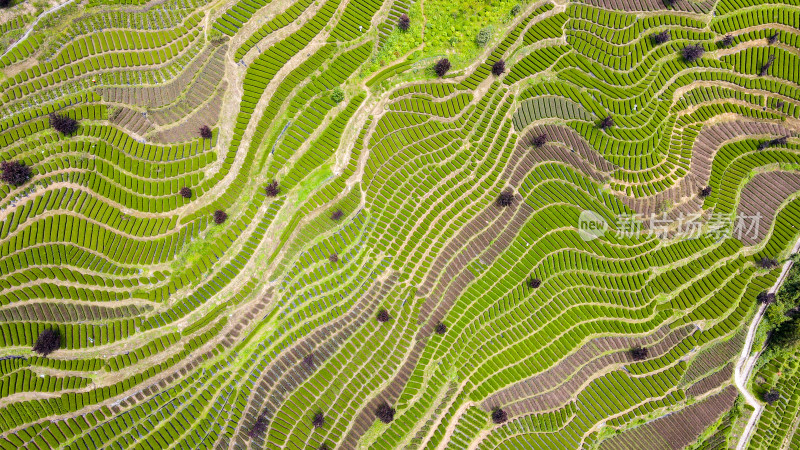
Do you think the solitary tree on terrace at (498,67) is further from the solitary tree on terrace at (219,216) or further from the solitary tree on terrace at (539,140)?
the solitary tree on terrace at (219,216)

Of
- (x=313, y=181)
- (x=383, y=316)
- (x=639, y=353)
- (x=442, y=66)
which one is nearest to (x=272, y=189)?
(x=313, y=181)

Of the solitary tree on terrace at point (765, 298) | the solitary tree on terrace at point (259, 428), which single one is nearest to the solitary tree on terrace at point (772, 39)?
the solitary tree on terrace at point (765, 298)

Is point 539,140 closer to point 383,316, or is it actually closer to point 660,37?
point 660,37

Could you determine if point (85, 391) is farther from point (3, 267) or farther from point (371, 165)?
point (371, 165)

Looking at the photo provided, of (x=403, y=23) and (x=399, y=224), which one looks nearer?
(x=399, y=224)

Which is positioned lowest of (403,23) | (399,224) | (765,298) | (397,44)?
(765,298)

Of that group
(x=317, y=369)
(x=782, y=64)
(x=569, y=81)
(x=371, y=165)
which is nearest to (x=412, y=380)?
(x=317, y=369)

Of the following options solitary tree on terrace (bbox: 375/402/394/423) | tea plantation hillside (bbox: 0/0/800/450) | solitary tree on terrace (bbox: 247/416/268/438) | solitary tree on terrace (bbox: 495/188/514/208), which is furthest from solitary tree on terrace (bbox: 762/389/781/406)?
solitary tree on terrace (bbox: 247/416/268/438)
